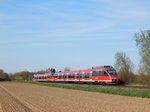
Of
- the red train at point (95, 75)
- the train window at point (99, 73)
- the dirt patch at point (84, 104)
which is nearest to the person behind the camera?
the dirt patch at point (84, 104)

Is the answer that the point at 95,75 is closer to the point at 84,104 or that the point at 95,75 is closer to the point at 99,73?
the point at 99,73

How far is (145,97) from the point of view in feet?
73.8

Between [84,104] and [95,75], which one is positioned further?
[95,75]

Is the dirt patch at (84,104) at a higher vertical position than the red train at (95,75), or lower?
lower

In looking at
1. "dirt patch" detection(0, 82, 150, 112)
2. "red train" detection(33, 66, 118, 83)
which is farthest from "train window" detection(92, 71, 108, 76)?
"dirt patch" detection(0, 82, 150, 112)

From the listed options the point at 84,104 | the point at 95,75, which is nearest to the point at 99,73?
the point at 95,75

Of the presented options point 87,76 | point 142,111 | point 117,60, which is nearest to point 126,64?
point 117,60

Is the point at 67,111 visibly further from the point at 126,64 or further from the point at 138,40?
the point at 126,64

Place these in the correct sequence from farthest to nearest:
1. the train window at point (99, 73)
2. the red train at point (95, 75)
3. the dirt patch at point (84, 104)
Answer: the train window at point (99, 73)
the red train at point (95, 75)
the dirt patch at point (84, 104)

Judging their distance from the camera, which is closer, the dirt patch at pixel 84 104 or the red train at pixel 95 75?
the dirt patch at pixel 84 104

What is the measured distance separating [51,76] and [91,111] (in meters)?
66.0

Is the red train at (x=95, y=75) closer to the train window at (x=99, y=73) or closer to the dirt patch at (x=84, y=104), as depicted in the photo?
the train window at (x=99, y=73)

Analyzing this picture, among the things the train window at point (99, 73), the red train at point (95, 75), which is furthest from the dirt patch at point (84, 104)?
the train window at point (99, 73)

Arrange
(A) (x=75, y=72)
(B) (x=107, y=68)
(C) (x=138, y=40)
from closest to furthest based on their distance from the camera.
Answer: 1. (B) (x=107, y=68)
2. (C) (x=138, y=40)
3. (A) (x=75, y=72)
